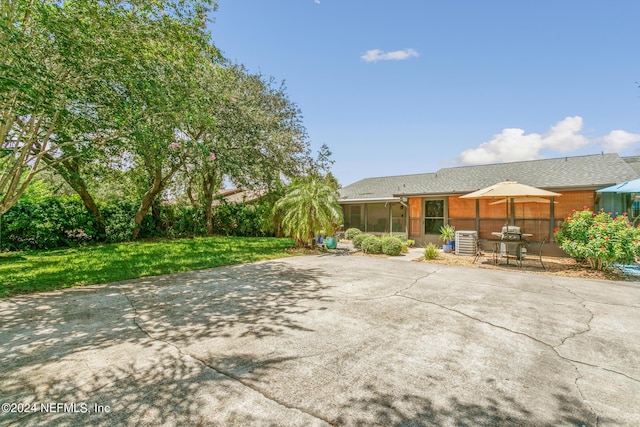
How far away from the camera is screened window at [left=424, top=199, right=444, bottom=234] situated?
1327 cm

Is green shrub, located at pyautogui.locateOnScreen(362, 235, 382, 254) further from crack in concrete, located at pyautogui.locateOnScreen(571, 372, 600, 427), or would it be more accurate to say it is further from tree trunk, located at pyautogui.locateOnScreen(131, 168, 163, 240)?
tree trunk, located at pyautogui.locateOnScreen(131, 168, 163, 240)

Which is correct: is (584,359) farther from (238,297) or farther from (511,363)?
(238,297)

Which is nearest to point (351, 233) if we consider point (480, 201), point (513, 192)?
point (480, 201)

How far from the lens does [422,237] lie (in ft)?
44.3

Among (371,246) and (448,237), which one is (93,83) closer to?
(371,246)

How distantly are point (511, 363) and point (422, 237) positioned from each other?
11.1m

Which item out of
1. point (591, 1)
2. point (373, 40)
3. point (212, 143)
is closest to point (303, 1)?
point (373, 40)

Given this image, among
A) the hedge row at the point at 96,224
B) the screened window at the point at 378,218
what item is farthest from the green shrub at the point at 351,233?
the hedge row at the point at 96,224

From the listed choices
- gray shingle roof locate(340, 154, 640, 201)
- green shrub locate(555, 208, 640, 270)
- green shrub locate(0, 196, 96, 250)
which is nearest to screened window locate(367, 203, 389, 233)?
gray shingle roof locate(340, 154, 640, 201)

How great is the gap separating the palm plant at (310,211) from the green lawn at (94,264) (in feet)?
3.74

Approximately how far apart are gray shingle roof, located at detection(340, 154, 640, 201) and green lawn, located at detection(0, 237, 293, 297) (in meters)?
8.02

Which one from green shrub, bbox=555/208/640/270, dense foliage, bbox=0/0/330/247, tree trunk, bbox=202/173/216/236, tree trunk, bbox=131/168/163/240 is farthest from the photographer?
tree trunk, bbox=202/173/216/236

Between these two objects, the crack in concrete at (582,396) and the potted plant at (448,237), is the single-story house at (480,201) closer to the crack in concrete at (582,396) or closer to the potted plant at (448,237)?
the potted plant at (448,237)

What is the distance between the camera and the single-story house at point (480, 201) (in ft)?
34.7
